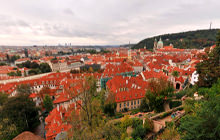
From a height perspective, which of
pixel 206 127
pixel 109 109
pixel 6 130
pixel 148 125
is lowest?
pixel 6 130

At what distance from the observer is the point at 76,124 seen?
441 inches

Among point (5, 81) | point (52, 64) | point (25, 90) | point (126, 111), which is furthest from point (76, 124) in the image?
point (52, 64)

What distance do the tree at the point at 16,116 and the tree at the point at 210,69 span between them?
3265 centimetres

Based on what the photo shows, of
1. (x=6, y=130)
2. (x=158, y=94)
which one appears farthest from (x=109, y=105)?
(x=6, y=130)

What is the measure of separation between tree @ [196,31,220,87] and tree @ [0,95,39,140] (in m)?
32.6

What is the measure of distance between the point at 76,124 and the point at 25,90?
35.1m

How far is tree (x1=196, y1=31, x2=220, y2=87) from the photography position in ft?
54.0

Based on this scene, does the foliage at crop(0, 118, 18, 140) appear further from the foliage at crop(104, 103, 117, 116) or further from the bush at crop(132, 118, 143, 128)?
the bush at crop(132, 118, 143, 128)

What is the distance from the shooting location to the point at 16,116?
22828mm

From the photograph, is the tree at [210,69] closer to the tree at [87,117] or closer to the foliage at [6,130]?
the tree at [87,117]

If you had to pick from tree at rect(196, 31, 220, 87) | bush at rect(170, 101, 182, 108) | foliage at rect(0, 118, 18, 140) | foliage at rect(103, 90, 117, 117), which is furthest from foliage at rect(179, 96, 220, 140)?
foliage at rect(0, 118, 18, 140)

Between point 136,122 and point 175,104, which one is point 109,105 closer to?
point 136,122

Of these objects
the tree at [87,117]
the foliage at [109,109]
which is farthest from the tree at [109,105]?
the tree at [87,117]

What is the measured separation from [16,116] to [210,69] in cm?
3528
